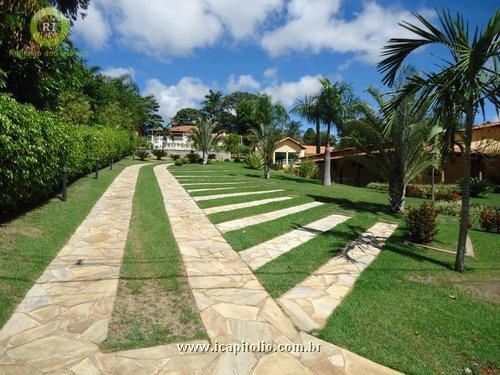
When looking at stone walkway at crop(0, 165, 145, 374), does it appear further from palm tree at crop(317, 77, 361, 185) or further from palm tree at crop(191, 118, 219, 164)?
palm tree at crop(191, 118, 219, 164)

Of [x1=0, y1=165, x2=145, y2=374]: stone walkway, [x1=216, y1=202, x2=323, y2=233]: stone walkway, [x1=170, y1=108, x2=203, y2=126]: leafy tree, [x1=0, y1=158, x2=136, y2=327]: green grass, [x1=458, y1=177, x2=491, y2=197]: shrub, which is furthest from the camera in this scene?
[x1=170, y1=108, x2=203, y2=126]: leafy tree

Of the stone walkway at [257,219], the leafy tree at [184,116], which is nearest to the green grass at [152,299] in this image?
the stone walkway at [257,219]

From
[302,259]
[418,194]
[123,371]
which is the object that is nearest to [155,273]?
[123,371]

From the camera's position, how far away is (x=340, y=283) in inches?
216

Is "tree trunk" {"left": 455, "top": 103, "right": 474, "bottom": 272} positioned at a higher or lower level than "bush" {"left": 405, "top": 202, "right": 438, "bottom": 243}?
higher

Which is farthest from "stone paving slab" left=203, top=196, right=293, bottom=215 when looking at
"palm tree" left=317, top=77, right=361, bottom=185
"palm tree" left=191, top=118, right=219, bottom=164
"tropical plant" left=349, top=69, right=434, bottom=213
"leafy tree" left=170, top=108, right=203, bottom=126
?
"leafy tree" left=170, top=108, right=203, bottom=126

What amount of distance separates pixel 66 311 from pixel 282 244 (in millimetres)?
4361

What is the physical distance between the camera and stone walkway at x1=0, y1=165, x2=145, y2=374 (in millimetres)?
3336

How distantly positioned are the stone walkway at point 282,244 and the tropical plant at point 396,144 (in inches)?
125

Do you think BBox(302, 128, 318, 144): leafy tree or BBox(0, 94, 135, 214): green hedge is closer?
BBox(0, 94, 135, 214): green hedge

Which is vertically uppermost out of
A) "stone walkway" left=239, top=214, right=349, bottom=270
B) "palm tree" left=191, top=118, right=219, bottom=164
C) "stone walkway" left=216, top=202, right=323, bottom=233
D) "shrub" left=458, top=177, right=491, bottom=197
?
"palm tree" left=191, top=118, right=219, bottom=164

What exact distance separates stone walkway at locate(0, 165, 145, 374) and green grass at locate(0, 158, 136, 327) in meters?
0.13

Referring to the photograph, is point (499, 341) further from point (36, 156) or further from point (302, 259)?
A: point (36, 156)

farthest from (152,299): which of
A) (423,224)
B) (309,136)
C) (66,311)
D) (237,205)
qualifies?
(309,136)
